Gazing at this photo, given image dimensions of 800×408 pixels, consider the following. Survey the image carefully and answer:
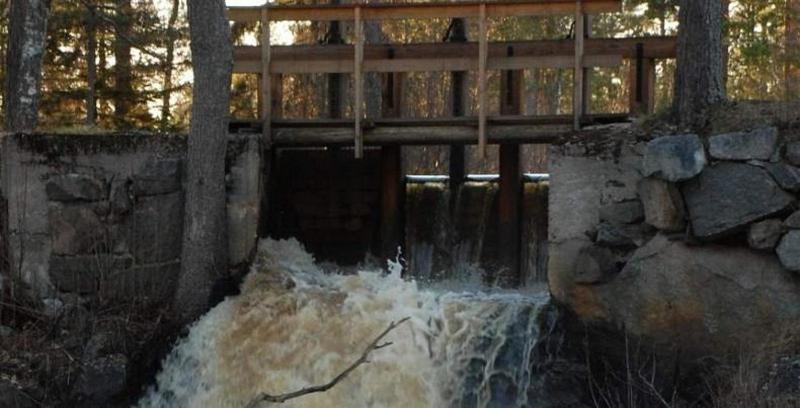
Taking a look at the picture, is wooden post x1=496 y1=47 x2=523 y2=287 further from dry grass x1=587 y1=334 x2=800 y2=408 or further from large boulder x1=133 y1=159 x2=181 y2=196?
large boulder x1=133 y1=159 x2=181 y2=196

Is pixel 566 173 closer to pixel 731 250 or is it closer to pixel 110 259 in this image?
pixel 731 250

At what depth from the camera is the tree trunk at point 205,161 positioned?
9242mm

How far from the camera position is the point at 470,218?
38.3ft

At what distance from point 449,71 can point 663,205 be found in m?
3.60

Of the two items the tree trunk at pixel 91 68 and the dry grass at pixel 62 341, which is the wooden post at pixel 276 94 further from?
the tree trunk at pixel 91 68

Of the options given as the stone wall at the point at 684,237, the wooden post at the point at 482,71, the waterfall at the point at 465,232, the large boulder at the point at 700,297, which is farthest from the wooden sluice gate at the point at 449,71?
the large boulder at the point at 700,297

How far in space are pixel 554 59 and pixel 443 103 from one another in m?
17.6

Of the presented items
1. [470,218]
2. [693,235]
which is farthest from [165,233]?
[693,235]

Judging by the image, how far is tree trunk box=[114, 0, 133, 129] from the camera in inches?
655

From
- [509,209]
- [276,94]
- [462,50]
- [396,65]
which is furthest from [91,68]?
[509,209]

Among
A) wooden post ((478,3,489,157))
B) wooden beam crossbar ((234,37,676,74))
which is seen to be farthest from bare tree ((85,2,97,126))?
wooden post ((478,3,489,157))

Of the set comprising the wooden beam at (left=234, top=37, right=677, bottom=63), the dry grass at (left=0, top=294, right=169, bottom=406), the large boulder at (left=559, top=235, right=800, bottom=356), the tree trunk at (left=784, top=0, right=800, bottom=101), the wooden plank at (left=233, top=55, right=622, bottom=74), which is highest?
the tree trunk at (left=784, top=0, right=800, bottom=101)

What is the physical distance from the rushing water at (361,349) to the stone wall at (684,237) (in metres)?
0.72

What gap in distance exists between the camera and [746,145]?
24.7 ft
